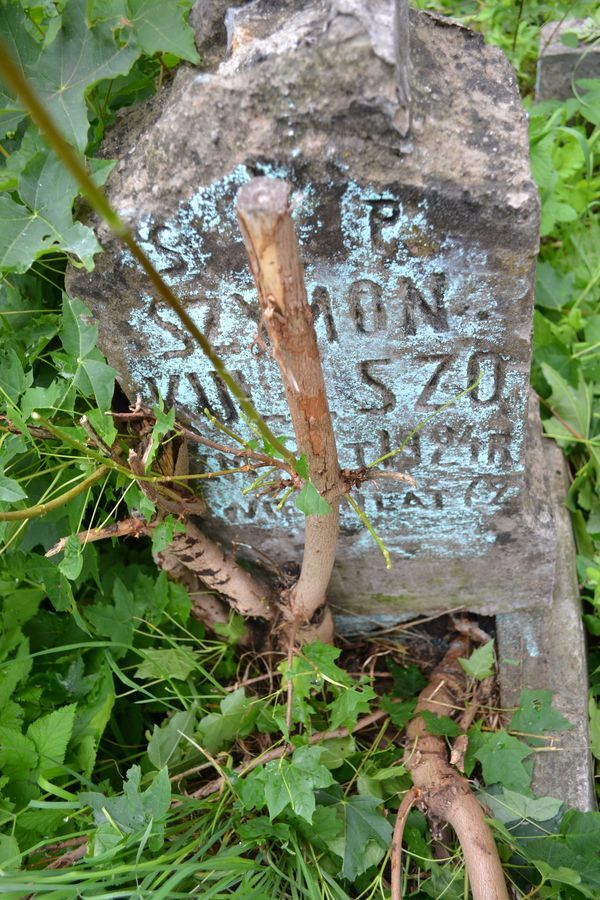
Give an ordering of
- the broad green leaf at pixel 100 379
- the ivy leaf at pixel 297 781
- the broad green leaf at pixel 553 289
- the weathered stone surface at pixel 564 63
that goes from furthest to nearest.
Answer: the weathered stone surface at pixel 564 63
the broad green leaf at pixel 553 289
the ivy leaf at pixel 297 781
the broad green leaf at pixel 100 379

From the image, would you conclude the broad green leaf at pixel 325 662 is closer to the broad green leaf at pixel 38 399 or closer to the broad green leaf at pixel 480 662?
the broad green leaf at pixel 480 662

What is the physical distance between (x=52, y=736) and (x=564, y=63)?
2612 millimetres

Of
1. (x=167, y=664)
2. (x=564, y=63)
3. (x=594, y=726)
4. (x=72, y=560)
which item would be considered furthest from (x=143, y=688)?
(x=564, y=63)

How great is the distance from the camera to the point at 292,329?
1080 mm

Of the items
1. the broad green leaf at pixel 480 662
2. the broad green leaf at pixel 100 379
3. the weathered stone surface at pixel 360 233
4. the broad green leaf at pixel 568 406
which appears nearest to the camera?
the weathered stone surface at pixel 360 233

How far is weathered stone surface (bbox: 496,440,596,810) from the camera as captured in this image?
1.72 metres

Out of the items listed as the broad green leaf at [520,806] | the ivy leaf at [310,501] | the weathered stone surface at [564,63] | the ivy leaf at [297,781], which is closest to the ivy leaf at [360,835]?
the ivy leaf at [297,781]

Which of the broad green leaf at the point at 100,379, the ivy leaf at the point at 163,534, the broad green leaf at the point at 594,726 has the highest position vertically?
the broad green leaf at the point at 100,379

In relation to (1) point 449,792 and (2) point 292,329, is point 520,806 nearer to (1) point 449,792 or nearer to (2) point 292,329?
(1) point 449,792

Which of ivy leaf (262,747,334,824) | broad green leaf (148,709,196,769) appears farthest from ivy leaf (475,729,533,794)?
broad green leaf (148,709,196,769)

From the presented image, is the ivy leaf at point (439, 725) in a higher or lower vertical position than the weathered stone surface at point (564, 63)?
lower

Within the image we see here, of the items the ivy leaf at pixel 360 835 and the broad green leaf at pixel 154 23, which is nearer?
the broad green leaf at pixel 154 23

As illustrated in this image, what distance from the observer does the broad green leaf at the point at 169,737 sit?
1754 millimetres

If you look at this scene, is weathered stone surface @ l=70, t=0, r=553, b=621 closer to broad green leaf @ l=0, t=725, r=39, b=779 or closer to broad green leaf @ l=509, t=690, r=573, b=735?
broad green leaf @ l=509, t=690, r=573, b=735
